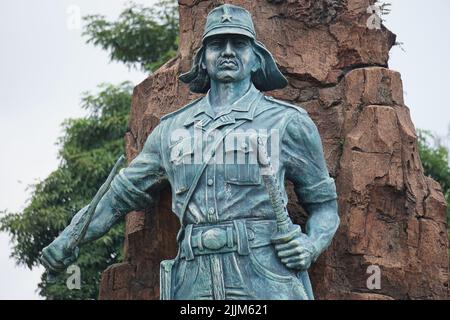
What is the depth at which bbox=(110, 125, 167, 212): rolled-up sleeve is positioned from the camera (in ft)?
41.6

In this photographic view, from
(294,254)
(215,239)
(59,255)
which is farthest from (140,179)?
(294,254)

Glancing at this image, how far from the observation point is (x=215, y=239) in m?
11.9

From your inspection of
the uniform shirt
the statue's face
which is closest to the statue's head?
the statue's face

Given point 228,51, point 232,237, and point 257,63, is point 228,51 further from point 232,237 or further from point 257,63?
point 232,237

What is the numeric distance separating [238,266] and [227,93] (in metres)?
1.42

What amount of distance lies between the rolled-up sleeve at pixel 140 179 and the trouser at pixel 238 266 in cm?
84

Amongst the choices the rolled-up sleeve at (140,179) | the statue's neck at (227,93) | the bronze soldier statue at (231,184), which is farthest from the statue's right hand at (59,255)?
the statue's neck at (227,93)

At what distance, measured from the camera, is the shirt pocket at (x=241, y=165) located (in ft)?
39.4

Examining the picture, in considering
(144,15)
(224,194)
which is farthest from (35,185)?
(224,194)

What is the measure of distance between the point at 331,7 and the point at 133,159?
7.01 feet

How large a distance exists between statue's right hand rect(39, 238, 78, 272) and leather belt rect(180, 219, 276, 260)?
1062 mm

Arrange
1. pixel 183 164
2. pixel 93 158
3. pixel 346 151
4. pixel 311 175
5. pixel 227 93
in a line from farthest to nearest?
pixel 93 158, pixel 346 151, pixel 227 93, pixel 311 175, pixel 183 164

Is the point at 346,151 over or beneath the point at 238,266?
over

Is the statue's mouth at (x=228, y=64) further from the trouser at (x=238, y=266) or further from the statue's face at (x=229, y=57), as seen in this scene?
the trouser at (x=238, y=266)
